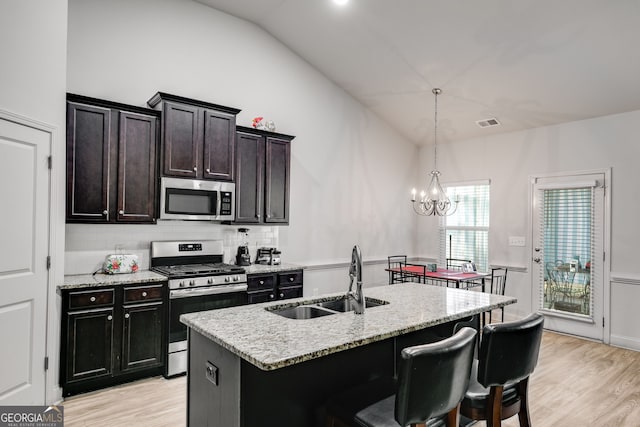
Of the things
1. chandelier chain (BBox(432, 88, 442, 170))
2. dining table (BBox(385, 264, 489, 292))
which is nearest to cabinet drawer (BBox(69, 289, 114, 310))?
dining table (BBox(385, 264, 489, 292))

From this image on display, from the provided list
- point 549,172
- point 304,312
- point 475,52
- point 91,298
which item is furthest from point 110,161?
point 549,172

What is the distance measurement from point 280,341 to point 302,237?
12.1 feet

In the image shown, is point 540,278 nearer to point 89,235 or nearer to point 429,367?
point 429,367

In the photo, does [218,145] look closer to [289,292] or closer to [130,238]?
[130,238]

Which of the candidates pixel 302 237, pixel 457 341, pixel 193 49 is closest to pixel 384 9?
pixel 193 49

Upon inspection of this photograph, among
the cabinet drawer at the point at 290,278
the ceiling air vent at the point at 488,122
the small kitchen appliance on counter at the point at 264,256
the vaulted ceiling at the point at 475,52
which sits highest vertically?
the vaulted ceiling at the point at 475,52

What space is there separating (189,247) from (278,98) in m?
2.29

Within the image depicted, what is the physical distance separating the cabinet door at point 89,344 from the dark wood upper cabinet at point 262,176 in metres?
1.69

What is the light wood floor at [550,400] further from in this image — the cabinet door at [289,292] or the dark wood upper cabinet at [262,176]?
the dark wood upper cabinet at [262,176]

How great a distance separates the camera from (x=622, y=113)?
483 cm

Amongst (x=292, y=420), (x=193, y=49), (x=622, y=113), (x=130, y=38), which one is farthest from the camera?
(x=622, y=113)

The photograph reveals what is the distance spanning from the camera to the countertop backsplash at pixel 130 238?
3.75 metres

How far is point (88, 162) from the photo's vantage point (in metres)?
3.52

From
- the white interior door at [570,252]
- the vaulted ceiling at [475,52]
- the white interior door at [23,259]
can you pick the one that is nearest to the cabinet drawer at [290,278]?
the white interior door at [23,259]
